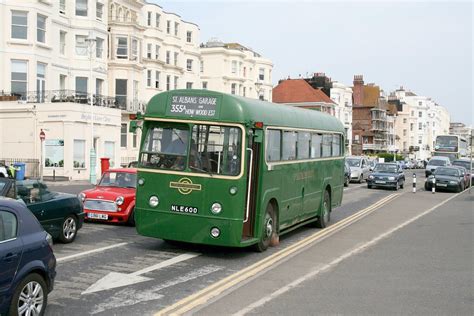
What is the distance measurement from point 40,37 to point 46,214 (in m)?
30.1

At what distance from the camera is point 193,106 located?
10.8 metres

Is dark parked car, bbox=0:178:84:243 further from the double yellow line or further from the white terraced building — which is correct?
the white terraced building

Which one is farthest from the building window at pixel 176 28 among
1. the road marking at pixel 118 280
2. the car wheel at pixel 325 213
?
the road marking at pixel 118 280

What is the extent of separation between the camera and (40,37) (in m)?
38.8

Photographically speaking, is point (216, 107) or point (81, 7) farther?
point (81, 7)

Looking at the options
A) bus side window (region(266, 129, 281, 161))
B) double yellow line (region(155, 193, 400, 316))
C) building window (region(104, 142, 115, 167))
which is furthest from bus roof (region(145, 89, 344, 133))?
building window (region(104, 142, 115, 167))

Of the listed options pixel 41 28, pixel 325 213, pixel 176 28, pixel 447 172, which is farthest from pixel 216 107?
pixel 176 28

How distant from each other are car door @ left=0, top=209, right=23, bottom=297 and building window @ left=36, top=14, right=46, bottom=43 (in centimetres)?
3475

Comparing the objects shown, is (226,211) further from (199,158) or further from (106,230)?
(106,230)

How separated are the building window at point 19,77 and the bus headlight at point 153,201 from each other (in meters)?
29.9

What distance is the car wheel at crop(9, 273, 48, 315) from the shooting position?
6.14 metres

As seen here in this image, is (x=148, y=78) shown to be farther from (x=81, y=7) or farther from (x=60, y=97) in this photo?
(x=60, y=97)

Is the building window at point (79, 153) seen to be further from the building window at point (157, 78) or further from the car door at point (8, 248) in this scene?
the car door at point (8, 248)

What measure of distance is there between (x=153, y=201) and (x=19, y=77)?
30.2 metres
